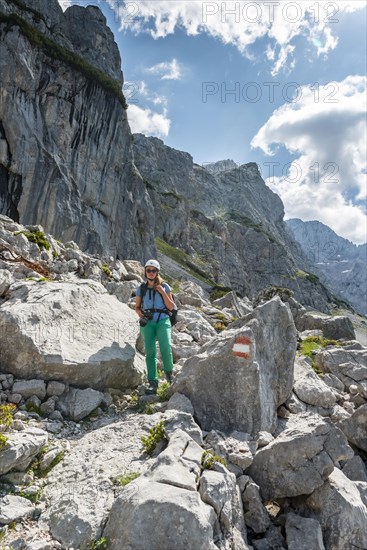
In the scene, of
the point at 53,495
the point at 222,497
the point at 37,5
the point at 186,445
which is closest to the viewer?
the point at 222,497

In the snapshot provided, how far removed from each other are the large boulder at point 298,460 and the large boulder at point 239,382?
1.38m

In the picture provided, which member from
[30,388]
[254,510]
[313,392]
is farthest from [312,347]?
[30,388]

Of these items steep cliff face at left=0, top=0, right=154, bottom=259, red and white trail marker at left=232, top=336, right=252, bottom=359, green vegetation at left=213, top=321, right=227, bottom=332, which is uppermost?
steep cliff face at left=0, top=0, right=154, bottom=259

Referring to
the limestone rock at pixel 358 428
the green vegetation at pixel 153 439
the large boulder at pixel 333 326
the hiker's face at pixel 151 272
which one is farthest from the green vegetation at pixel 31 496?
the large boulder at pixel 333 326

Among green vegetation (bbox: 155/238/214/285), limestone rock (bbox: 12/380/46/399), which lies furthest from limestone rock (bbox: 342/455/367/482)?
green vegetation (bbox: 155/238/214/285)

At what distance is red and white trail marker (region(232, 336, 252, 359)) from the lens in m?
8.38

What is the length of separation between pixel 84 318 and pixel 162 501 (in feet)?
21.3

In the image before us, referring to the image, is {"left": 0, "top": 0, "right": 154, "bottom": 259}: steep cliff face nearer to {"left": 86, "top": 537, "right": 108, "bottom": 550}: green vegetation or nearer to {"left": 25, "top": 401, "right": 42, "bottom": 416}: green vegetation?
{"left": 25, "top": 401, "right": 42, "bottom": 416}: green vegetation

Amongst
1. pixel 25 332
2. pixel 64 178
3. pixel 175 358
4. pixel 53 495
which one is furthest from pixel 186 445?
pixel 64 178

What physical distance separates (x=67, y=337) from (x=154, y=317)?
2.43 meters

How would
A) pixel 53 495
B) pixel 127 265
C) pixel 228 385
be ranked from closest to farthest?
1. pixel 53 495
2. pixel 228 385
3. pixel 127 265

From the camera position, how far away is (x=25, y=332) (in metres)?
8.41

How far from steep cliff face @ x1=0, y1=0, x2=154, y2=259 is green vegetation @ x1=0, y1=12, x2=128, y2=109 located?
0.16m

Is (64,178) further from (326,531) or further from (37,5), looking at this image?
(326,531)
